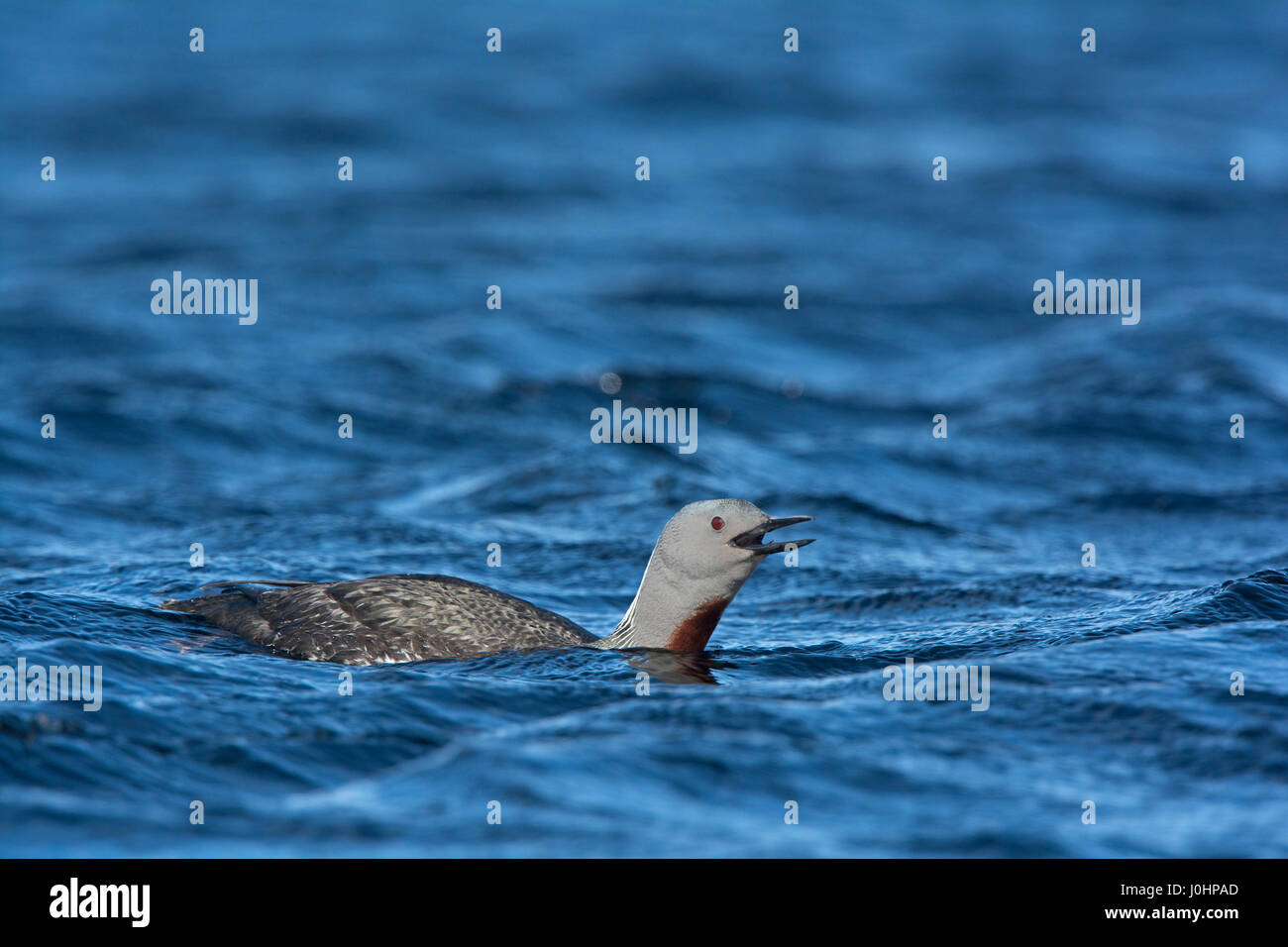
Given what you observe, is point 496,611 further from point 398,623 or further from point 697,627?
point 697,627

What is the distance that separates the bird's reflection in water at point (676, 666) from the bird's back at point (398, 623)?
1.43 feet

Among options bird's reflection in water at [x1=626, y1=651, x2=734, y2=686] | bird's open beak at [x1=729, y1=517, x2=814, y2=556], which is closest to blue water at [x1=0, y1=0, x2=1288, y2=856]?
bird's reflection in water at [x1=626, y1=651, x2=734, y2=686]

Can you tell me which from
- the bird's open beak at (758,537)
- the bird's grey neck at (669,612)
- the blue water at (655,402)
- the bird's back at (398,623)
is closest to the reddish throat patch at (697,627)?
the bird's grey neck at (669,612)

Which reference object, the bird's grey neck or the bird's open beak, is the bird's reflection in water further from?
the bird's open beak

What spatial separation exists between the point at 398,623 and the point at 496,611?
21.8 inches

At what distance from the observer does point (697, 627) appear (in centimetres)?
A: 882

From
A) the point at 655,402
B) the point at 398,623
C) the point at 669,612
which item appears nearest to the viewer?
the point at 398,623

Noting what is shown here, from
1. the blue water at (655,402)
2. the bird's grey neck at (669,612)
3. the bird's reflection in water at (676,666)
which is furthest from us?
the bird's grey neck at (669,612)

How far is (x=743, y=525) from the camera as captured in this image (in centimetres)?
861

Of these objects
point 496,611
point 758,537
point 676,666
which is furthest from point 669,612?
point 496,611

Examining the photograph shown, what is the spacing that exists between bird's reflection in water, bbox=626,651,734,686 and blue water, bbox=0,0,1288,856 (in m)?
0.06

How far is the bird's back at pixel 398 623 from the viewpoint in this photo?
857 centimetres

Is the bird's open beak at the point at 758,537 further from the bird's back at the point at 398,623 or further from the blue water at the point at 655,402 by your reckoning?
the bird's back at the point at 398,623

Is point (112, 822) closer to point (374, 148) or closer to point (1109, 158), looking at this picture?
point (374, 148)
